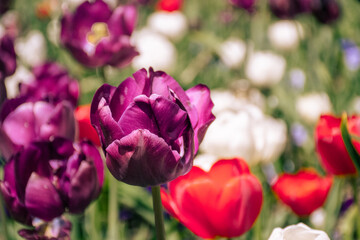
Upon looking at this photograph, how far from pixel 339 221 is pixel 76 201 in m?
0.65

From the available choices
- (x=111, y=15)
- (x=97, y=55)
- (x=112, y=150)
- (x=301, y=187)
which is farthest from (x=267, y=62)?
(x=112, y=150)

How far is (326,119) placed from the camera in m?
0.69

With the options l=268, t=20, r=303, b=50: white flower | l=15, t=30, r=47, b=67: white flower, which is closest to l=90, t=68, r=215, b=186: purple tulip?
l=15, t=30, r=47, b=67: white flower

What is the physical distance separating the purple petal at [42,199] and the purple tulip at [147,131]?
138 millimetres

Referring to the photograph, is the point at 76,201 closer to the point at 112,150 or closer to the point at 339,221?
the point at 112,150

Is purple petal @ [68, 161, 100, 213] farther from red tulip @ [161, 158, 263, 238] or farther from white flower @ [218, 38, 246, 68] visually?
white flower @ [218, 38, 246, 68]

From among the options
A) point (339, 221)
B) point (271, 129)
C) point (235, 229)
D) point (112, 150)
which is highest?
point (112, 150)

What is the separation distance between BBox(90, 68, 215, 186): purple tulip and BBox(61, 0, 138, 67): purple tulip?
0.53m

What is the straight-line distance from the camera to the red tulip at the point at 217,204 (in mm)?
541

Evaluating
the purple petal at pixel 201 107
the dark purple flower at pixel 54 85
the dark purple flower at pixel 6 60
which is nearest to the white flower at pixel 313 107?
the dark purple flower at pixel 54 85

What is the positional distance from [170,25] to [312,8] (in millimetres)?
821

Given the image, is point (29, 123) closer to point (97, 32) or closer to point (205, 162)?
point (205, 162)

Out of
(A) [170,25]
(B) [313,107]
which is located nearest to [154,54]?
(B) [313,107]

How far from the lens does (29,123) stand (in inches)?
24.6
